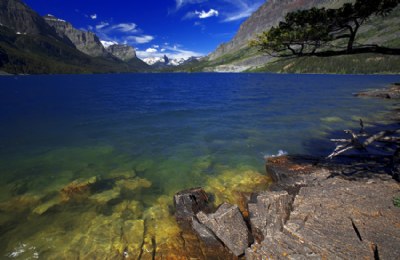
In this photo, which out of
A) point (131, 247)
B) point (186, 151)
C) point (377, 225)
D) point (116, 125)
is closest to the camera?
point (377, 225)

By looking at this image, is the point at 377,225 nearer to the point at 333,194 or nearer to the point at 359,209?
the point at 359,209

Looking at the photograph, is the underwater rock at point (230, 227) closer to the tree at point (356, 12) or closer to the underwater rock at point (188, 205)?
the underwater rock at point (188, 205)

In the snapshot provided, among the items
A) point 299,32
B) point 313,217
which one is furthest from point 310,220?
point 299,32

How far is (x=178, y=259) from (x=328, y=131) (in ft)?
88.8

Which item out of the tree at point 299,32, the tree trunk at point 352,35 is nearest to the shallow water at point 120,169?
the tree at point 299,32

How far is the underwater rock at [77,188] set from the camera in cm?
1550

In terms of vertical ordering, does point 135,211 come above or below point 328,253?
below

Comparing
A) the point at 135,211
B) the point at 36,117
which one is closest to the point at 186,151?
the point at 135,211

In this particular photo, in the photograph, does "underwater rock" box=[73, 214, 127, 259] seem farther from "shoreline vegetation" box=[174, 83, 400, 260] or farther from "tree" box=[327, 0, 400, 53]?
"tree" box=[327, 0, 400, 53]

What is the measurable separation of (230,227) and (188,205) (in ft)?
10.1

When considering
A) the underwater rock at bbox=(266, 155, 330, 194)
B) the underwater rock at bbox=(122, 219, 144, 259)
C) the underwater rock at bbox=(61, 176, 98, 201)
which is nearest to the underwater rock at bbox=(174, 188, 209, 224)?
the underwater rock at bbox=(122, 219, 144, 259)

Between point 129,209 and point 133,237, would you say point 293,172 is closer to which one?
point 133,237

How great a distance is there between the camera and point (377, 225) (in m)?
8.47

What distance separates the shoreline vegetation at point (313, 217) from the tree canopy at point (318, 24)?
5.09m
